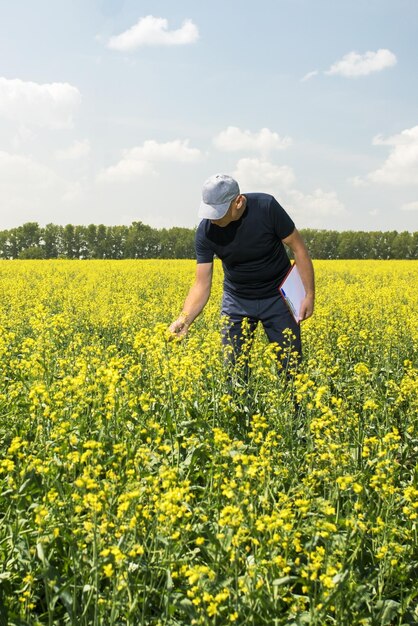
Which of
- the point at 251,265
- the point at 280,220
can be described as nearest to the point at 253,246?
the point at 251,265

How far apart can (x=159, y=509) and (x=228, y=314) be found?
321 cm

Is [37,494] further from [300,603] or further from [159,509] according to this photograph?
[300,603]

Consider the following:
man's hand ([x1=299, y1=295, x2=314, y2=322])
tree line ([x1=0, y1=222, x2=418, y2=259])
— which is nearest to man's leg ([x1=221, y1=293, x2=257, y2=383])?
man's hand ([x1=299, y1=295, x2=314, y2=322])

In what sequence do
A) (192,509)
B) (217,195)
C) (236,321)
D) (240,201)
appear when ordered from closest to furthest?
1. (192,509)
2. (217,195)
3. (240,201)
4. (236,321)

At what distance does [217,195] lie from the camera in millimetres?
4656

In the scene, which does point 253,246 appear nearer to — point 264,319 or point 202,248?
point 202,248

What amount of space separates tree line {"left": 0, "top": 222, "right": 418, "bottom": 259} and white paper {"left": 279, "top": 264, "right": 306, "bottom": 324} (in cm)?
5746

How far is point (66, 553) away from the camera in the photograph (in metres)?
3.14

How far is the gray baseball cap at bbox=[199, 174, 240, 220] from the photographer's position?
464cm

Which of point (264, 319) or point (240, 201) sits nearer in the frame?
point (240, 201)

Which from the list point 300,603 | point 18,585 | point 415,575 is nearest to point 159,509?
point 300,603

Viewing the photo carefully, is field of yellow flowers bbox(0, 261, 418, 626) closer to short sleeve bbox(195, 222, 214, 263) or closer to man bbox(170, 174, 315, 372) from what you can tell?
man bbox(170, 174, 315, 372)

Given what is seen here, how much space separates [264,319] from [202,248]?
83cm

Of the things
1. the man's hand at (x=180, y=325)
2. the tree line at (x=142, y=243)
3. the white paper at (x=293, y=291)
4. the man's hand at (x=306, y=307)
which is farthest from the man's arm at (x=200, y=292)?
the tree line at (x=142, y=243)
